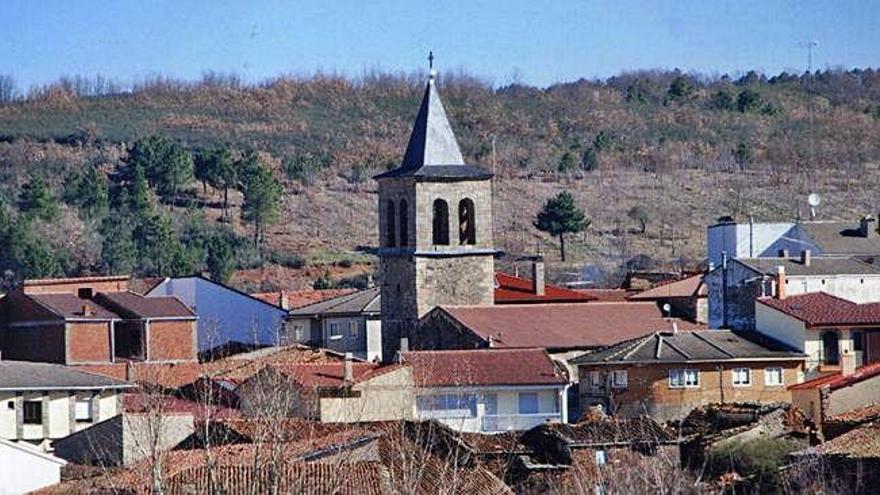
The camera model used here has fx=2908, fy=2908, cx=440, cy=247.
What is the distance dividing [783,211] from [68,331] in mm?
53762

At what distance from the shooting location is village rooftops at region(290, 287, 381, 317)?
2921 inches

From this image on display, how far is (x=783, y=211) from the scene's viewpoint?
377 ft

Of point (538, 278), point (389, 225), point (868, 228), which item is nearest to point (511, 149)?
point (868, 228)

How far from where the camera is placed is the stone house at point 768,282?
6519 centimetres

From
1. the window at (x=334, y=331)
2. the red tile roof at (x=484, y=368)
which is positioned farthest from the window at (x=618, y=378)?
the window at (x=334, y=331)

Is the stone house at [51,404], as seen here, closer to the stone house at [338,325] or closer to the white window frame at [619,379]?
the white window frame at [619,379]

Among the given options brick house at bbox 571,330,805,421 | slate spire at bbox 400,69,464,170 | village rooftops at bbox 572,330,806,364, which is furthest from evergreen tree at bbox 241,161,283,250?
brick house at bbox 571,330,805,421

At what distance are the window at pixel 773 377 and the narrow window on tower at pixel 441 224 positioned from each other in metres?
12.0

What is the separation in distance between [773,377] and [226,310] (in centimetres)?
2140

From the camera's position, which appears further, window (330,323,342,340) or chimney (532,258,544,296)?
window (330,323,342,340)

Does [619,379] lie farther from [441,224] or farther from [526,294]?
[526,294]

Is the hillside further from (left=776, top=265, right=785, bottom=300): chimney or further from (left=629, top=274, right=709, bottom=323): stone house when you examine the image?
(left=776, top=265, right=785, bottom=300): chimney

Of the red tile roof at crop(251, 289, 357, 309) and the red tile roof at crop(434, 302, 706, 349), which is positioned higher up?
the red tile roof at crop(251, 289, 357, 309)

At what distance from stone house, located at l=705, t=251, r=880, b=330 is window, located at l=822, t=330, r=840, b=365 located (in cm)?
558
